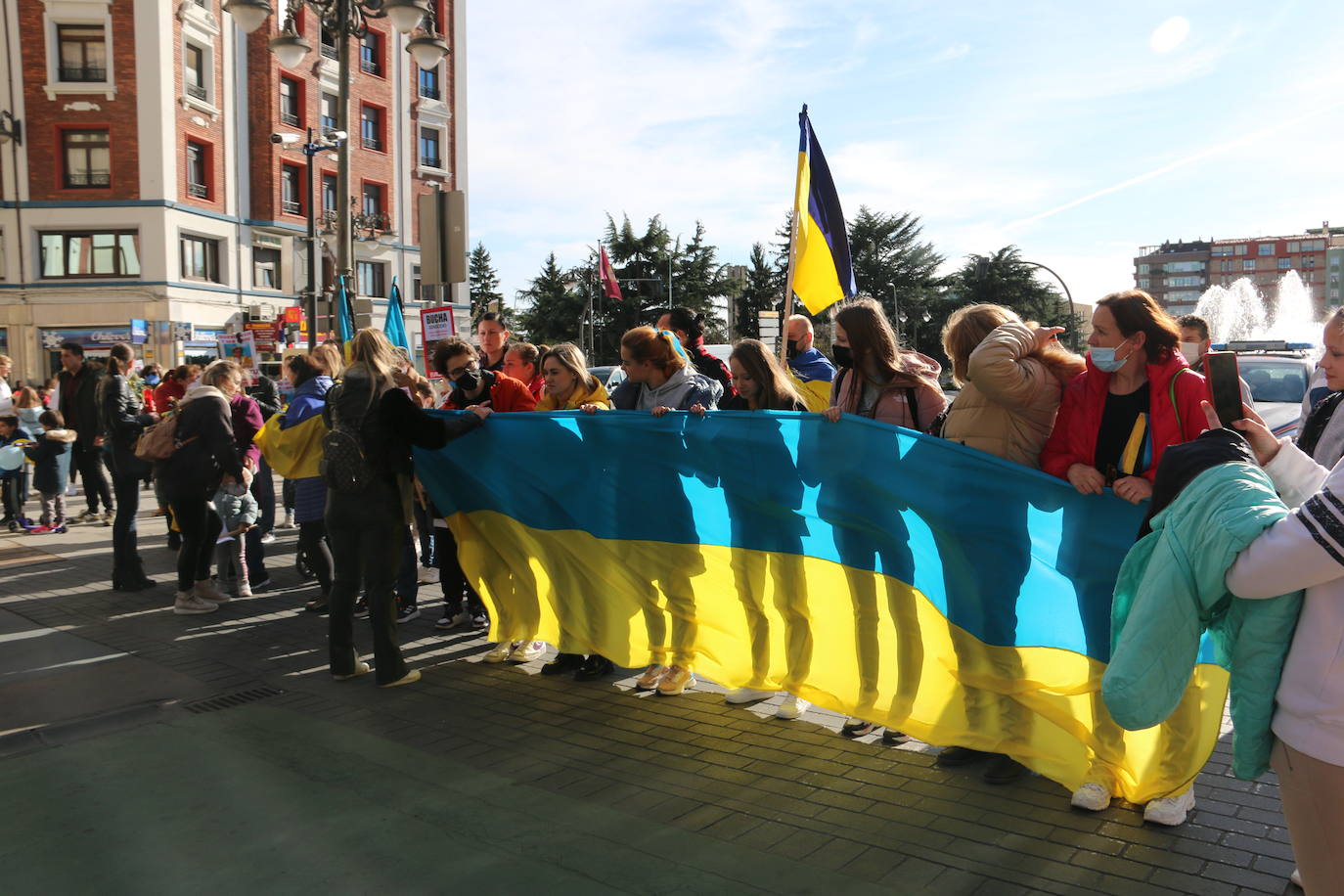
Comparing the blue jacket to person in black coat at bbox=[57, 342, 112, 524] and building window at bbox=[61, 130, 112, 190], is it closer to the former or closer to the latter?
person in black coat at bbox=[57, 342, 112, 524]

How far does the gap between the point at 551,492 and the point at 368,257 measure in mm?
40149

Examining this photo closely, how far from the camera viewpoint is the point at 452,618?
7746mm

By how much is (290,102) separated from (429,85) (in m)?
7.70

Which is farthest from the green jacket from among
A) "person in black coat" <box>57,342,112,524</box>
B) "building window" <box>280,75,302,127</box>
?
"building window" <box>280,75,302,127</box>

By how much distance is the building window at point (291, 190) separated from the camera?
4000 cm

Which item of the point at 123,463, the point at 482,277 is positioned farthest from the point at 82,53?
the point at 482,277

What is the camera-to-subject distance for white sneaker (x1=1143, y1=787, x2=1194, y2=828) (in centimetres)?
412

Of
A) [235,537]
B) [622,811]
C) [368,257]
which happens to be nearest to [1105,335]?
[622,811]

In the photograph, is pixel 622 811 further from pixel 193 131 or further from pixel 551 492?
pixel 193 131

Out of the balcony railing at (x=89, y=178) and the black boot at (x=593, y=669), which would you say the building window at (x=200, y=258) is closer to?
the balcony railing at (x=89, y=178)

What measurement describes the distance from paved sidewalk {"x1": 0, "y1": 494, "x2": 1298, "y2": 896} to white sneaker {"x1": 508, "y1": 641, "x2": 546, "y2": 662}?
19cm

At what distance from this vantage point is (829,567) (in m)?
5.12

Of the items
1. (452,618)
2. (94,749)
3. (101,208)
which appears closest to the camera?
(94,749)

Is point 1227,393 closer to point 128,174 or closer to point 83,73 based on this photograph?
point 128,174
